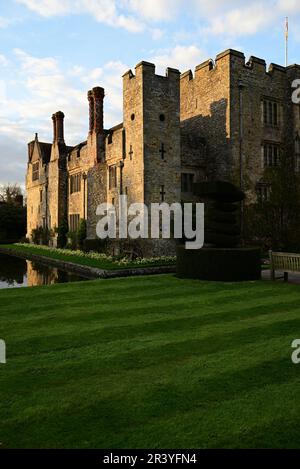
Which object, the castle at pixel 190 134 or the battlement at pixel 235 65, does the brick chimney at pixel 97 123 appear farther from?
the battlement at pixel 235 65

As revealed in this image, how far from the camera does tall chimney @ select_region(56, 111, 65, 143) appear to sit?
31.7 m

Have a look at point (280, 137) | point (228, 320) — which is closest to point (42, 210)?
point (280, 137)

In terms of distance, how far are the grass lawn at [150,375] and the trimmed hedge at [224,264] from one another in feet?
10.2

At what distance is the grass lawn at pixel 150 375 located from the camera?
10.9ft

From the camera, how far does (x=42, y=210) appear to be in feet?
115

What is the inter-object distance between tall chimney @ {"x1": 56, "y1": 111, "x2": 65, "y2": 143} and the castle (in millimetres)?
4878

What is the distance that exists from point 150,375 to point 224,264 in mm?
7539

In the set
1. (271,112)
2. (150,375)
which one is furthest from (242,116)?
(150,375)

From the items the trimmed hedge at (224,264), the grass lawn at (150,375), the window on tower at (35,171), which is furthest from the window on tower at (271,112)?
the window on tower at (35,171)

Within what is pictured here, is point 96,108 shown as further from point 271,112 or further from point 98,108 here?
point 271,112

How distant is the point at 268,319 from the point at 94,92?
21.7 m

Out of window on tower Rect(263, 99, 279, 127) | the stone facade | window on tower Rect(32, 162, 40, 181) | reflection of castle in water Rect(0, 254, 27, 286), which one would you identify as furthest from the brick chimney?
window on tower Rect(32, 162, 40, 181)

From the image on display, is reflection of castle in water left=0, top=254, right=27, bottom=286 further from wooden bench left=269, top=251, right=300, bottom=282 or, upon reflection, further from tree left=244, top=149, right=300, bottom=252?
tree left=244, top=149, right=300, bottom=252

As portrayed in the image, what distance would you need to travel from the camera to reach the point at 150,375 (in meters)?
4.56
